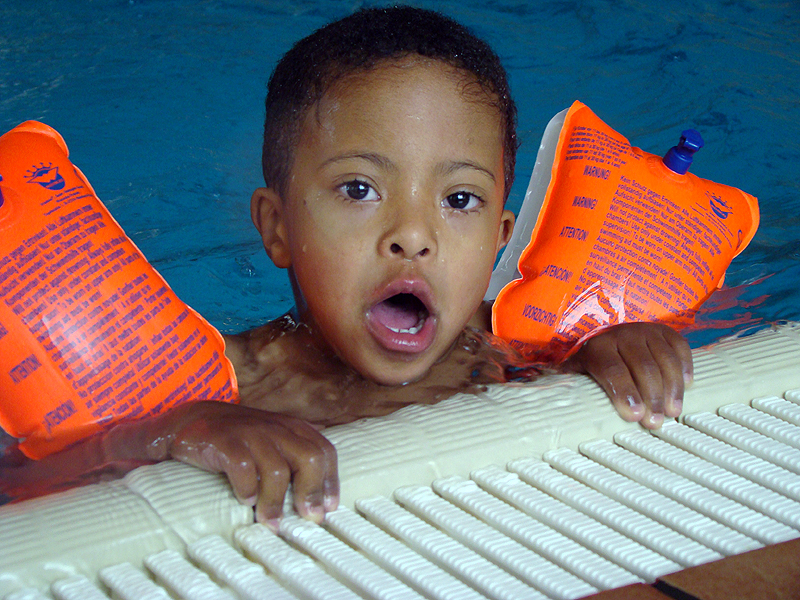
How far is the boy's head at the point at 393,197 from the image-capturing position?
175 centimetres

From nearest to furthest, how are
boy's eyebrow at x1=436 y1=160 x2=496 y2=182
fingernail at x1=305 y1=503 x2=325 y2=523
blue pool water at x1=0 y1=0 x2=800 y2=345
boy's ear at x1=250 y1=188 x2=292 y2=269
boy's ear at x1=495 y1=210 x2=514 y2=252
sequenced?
fingernail at x1=305 y1=503 x2=325 y2=523, boy's eyebrow at x1=436 y1=160 x2=496 y2=182, boy's ear at x1=250 y1=188 x2=292 y2=269, boy's ear at x1=495 y1=210 x2=514 y2=252, blue pool water at x1=0 y1=0 x2=800 y2=345

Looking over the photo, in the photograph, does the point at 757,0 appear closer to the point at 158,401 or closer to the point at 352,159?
the point at 352,159

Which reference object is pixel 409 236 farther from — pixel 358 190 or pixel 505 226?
pixel 505 226

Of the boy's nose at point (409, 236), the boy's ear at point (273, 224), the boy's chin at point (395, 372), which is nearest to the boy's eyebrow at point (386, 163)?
the boy's nose at point (409, 236)

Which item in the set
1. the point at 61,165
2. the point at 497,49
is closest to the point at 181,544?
the point at 61,165

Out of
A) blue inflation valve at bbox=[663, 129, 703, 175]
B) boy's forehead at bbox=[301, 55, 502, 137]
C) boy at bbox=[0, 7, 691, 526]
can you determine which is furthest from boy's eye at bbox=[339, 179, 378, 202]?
blue inflation valve at bbox=[663, 129, 703, 175]

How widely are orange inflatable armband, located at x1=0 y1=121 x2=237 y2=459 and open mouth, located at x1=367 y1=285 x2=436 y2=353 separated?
1.30 ft

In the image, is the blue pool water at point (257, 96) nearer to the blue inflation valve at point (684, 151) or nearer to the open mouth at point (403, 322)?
the blue inflation valve at point (684, 151)

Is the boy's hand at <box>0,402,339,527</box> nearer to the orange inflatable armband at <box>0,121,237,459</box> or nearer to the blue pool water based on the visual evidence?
the orange inflatable armband at <box>0,121,237,459</box>

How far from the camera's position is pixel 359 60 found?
1.86 meters

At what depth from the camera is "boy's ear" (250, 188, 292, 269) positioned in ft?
6.64

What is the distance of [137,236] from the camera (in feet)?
11.9

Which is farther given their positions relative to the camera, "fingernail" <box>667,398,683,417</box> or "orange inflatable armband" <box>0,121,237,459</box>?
"orange inflatable armband" <box>0,121,237,459</box>

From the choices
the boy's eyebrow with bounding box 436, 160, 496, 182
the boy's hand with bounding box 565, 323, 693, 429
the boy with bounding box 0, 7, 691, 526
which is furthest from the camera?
the boy's eyebrow with bounding box 436, 160, 496, 182
